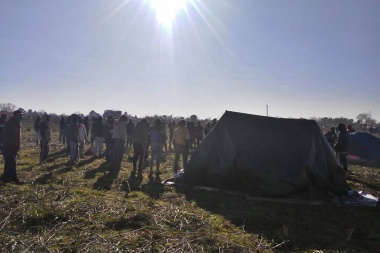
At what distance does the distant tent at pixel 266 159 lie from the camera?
29.3 feet

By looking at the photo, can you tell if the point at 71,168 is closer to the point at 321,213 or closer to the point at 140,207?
the point at 140,207

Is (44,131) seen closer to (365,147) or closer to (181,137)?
(181,137)

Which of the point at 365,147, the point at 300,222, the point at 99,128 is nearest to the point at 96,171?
the point at 99,128

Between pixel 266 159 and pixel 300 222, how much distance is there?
282 centimetres

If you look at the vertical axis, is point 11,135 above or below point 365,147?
above

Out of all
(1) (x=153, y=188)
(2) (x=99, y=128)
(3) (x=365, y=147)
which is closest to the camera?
(1) (x=153, y=188)

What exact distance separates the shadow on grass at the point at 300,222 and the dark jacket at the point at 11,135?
5483 mm

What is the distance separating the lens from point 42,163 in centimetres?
1397

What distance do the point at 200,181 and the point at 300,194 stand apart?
3040 mm

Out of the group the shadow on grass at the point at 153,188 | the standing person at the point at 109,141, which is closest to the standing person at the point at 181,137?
the shadow on grass at the point at 153,188

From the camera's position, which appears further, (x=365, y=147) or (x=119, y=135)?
(x=365, y=147)

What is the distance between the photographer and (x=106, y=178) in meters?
11.2

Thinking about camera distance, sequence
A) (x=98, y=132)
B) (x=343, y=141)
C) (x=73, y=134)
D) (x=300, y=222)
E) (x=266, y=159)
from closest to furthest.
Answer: (x=300, y=222) → (x=266, y=159) → (x=73, y=134) → (x=343, y=141) → (x=98, y=132)

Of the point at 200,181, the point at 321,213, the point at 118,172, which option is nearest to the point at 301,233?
the point at 321,213
